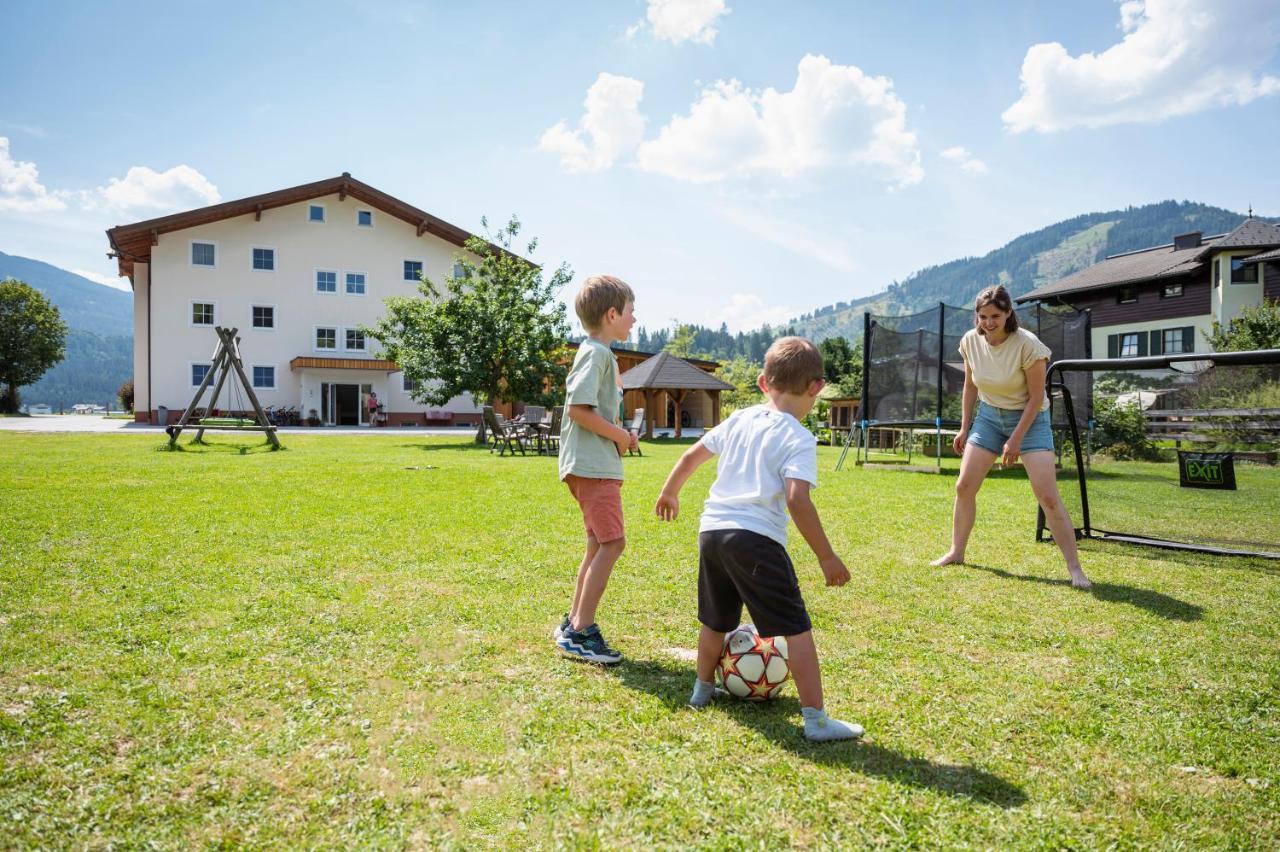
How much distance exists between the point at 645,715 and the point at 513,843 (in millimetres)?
833

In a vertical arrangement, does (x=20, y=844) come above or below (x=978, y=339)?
below

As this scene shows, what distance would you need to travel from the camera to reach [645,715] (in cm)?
259

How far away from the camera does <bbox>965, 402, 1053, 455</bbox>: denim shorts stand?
4988 millimetres

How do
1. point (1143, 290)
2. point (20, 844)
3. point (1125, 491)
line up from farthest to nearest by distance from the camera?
point (1143, 290) → point (1125, 491) → point (20, 844)

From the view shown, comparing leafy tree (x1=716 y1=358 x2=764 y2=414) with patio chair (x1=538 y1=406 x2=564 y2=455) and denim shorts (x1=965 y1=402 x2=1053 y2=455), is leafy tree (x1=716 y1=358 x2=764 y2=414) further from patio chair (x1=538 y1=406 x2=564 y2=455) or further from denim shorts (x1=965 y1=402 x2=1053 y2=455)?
denim shorts (x1=965 y1=402 x2=1053 y2=455)

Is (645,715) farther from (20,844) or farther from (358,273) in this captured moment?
(358,273)

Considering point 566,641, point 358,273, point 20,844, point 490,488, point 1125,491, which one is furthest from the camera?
point 358,273

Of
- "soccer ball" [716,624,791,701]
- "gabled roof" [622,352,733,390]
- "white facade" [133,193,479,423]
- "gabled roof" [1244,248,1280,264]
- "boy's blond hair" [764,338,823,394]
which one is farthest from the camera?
"white facade" [133,193,479,423]

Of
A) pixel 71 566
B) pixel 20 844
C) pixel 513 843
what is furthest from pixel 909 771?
pixel 71 566

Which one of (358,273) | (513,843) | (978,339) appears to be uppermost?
(358,273)

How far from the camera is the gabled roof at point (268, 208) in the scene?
3106cm

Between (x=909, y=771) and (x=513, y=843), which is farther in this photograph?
(x=909, y=771)

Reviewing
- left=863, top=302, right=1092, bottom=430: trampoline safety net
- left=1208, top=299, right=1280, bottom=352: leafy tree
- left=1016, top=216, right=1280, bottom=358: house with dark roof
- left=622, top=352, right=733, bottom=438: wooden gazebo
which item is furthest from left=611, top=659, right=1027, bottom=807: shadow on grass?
left=1016, top=216, right=1280, bottom=358: house with dark roof

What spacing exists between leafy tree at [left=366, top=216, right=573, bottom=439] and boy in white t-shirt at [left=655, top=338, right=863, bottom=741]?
70.7 ft
